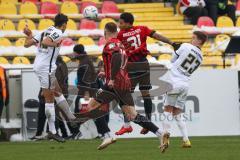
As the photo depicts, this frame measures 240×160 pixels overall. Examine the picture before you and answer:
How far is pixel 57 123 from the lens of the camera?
67.5 ft

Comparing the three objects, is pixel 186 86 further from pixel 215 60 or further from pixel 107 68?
pixel 215 60

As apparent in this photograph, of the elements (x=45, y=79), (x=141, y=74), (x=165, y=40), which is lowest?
(x=45, y=79)

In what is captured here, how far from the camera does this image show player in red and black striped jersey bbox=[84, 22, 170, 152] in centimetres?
1475

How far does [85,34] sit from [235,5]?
6.51 metres

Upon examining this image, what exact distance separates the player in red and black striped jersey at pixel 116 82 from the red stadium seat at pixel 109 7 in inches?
510

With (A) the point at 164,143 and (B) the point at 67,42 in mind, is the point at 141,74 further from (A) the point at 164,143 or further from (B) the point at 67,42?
(B) the point at 67,42

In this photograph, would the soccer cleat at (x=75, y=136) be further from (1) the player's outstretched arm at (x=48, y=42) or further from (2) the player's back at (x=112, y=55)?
(2) the player's back at (x=112, y=55)

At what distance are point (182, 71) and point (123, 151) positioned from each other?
6.96 ft

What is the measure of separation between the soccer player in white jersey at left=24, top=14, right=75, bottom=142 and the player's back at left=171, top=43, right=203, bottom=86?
2.75 meters

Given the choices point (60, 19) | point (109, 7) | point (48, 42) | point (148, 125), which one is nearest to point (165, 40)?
point (60, 19)

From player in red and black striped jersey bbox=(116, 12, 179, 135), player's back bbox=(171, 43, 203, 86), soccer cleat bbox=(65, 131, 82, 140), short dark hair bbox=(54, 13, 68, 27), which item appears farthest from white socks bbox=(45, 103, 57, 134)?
player's back bbox=(171, 43, 203, 86)

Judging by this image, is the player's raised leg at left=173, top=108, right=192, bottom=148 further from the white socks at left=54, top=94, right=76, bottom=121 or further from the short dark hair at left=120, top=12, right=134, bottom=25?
the white socks at left=54, top=94, right=76, bottom=121

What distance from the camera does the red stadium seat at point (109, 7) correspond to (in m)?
28.0

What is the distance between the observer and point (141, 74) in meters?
18.0
